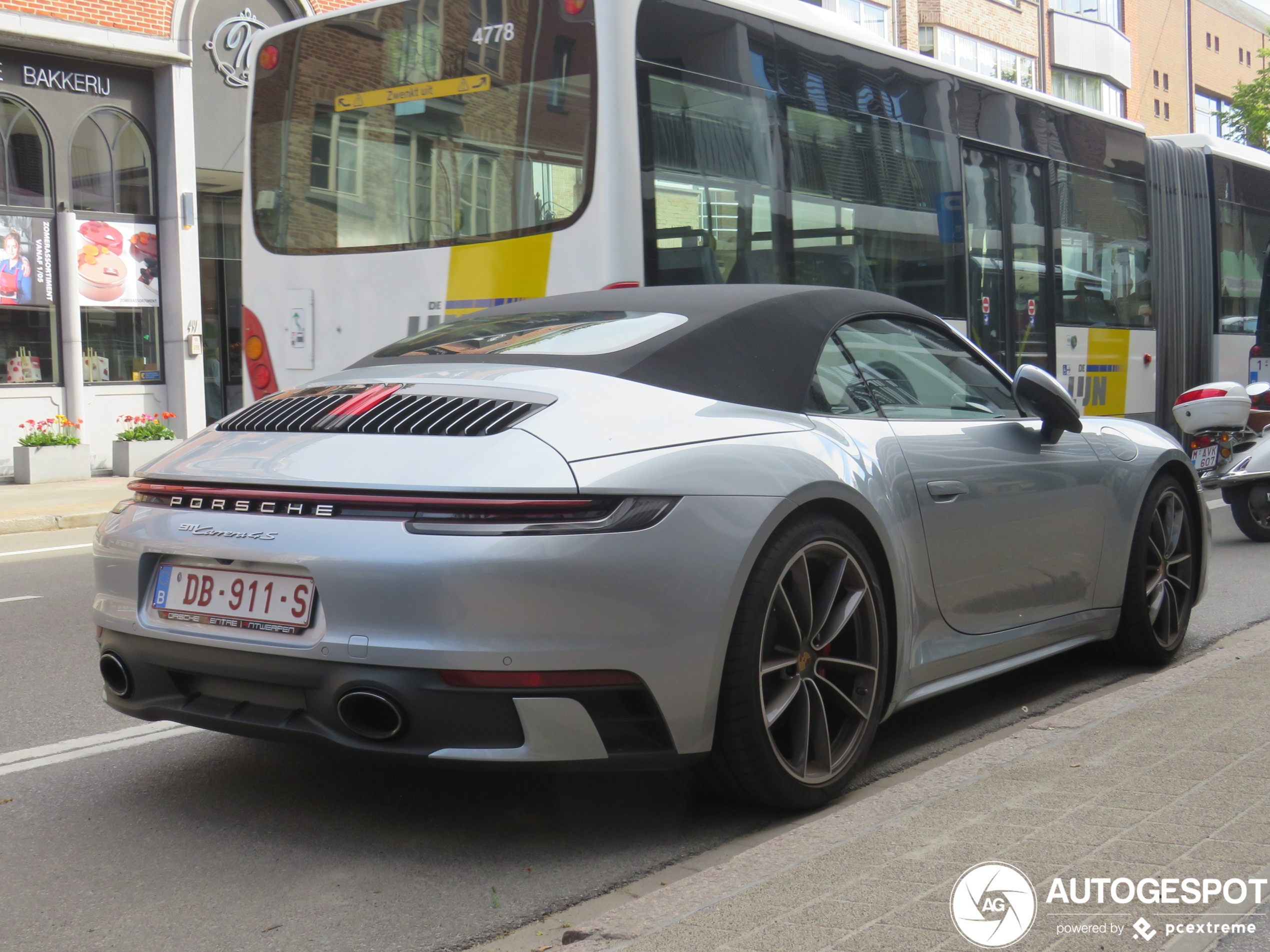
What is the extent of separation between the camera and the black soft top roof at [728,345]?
368cm

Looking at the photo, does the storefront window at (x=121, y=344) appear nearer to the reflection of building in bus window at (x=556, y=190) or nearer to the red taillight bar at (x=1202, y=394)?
the reflection of building in bus window at (x=556, y=190)

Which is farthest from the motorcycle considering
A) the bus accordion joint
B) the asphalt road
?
the bus accordion joint

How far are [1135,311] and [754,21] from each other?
5985 mm

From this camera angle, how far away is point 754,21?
26.4ft

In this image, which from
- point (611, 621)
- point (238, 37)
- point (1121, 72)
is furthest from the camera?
point (1121, 72)

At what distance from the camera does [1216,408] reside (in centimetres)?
980

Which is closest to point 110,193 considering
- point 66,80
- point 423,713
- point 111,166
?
point 111,166

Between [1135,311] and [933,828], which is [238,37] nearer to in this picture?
[1135,311]

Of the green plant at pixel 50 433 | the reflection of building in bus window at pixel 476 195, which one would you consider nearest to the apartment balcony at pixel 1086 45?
the green plant at pixel 50 433

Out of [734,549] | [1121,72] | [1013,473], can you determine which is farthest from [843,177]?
[1121,72]

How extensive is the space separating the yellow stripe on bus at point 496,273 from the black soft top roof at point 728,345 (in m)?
3.04

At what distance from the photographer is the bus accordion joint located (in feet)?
28.7

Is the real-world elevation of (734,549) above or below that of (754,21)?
below

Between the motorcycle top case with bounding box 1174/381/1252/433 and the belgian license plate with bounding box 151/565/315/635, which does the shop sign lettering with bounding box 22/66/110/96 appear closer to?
the motorcycle top case with bounding box 1174/381/1252/433
